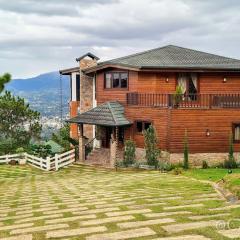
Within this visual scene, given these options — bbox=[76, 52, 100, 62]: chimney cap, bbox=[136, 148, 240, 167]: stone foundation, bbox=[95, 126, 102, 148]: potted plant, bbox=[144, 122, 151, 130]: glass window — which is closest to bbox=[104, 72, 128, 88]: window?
bbox=[95, 126, 102, 148]: potted plant

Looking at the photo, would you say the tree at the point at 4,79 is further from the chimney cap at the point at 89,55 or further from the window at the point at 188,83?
the chimney cap at the point at 89,55

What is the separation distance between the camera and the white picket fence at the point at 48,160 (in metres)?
29.5

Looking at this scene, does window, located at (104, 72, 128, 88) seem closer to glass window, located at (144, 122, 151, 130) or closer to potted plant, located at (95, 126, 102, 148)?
potted plant, located at (95, 126, 102, 148)

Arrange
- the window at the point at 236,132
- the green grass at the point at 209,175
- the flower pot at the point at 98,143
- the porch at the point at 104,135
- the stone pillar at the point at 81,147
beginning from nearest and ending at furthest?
the green grass at the point at 209,175 → the window at the point at 236,132 → the porch at the point at 104,135 → the stone pillar at the point at 81,147 → the flower pot at the point at 98,143

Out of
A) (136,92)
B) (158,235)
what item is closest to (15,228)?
(158,235)

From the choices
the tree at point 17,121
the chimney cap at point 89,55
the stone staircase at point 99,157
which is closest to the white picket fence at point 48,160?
the stone staircase at point 99,157

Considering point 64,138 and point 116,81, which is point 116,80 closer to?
point 116,81

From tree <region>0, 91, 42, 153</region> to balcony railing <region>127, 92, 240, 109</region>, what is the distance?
1071 inches

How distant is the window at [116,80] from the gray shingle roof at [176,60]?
35.2 inches

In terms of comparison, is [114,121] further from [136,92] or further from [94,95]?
[94,95]

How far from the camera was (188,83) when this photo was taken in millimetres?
29797

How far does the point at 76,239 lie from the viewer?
8078 mm

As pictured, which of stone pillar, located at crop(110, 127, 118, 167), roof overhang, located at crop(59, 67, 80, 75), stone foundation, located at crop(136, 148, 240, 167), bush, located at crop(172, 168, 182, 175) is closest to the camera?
bush, located at crop(172, 168, 182, 175)

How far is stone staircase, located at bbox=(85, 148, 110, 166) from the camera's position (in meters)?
30.2
